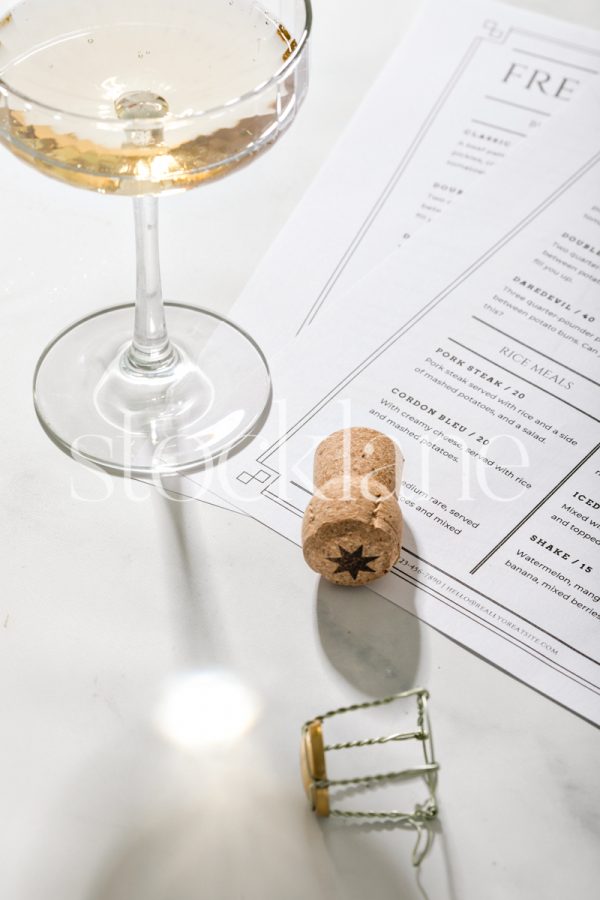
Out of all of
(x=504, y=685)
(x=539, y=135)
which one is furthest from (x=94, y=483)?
(x=539, y=135)

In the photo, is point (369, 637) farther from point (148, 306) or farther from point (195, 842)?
point (148, 306)

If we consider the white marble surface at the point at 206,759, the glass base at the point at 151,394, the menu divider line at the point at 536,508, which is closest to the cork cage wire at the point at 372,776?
the white marble surface at the point at 206,759

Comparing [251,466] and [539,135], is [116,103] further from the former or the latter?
[539,135]

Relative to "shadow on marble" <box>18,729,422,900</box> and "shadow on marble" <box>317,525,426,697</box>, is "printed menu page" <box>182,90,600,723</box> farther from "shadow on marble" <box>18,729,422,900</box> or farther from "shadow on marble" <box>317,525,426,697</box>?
"shadow on marble" <box>18,729,422,900</box>

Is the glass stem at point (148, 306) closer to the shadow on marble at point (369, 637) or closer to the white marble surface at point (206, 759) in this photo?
the white marble surface at point (206, 759)

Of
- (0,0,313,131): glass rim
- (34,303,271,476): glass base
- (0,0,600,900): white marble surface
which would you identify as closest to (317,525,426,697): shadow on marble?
(0,0,600,900): white marble surface

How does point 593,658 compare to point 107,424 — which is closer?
point 593,658
